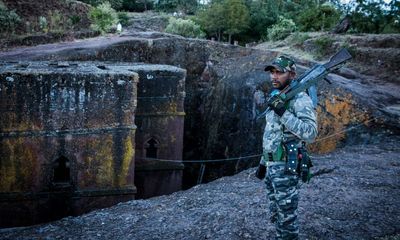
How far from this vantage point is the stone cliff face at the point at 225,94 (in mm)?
9648

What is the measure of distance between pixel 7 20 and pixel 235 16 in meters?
13.2

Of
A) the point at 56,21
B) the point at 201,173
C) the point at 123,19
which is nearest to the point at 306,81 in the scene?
the point at 201,173

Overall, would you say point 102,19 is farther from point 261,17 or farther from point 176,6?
point 176,6

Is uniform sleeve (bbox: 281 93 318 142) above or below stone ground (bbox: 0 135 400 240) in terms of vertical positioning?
above

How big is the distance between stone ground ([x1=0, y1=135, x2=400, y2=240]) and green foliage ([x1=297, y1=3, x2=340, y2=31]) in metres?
15.5

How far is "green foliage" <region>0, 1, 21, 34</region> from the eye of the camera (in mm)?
15547

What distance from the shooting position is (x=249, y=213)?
5.83 m

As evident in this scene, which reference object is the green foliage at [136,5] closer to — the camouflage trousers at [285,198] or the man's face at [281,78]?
the man's face at [281,78]

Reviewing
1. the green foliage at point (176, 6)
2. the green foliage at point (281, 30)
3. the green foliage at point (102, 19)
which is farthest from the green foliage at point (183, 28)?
the green foliage at point (176, 6)

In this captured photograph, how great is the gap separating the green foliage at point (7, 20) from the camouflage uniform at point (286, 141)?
47.5 ft

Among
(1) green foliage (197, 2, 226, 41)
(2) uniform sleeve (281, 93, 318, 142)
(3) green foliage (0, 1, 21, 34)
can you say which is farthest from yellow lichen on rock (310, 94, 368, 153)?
(1) green foliage (197, 2, 226, 41)

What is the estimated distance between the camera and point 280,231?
4102 mm

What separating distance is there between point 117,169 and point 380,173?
17.1 feet

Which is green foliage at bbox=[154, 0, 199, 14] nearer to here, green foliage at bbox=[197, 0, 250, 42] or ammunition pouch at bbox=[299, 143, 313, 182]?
green foliage at bbox=[197, 0, 250, 42]
